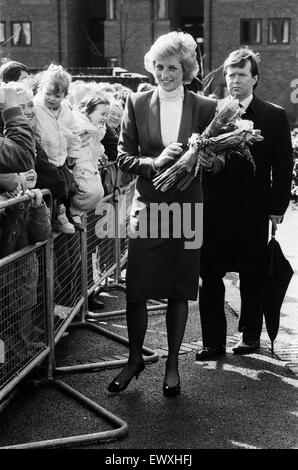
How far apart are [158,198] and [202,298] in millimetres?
1199

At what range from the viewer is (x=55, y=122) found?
5.92 metres

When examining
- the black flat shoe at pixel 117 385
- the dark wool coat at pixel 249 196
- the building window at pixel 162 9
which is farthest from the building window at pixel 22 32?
the black flat shoe at pixel 117 385

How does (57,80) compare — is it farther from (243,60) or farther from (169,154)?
(169,154)

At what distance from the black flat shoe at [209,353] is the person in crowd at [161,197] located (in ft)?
2.33

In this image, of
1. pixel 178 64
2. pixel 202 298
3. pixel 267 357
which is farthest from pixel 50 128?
pixel 267 357

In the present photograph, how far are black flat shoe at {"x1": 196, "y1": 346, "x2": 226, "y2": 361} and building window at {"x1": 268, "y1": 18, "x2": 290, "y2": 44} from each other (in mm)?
38814

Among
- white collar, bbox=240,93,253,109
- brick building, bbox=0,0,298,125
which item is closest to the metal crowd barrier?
white collar, bbox=240,93,253,109

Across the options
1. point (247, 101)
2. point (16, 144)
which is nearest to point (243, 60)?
Answer: point (247, 101)

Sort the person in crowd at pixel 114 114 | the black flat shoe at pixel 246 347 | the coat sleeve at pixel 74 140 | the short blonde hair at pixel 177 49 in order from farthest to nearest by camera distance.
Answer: the person in crowd at pixel 114 114
the coat sleeve at pixel 74 140
the black flat shoe at pixel 246 347
the short blonde hair at pixel 177 49

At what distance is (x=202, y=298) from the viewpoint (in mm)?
5941

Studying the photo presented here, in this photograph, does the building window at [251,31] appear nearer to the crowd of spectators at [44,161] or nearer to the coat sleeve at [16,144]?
the crowd of spectators at [44,161]

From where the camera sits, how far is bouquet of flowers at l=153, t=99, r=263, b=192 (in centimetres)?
480

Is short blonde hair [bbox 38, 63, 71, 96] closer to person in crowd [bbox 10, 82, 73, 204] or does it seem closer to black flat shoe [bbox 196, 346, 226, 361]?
person in crowd [bbox 10, 82, 73, 204]

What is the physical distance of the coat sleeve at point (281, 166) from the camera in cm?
571
